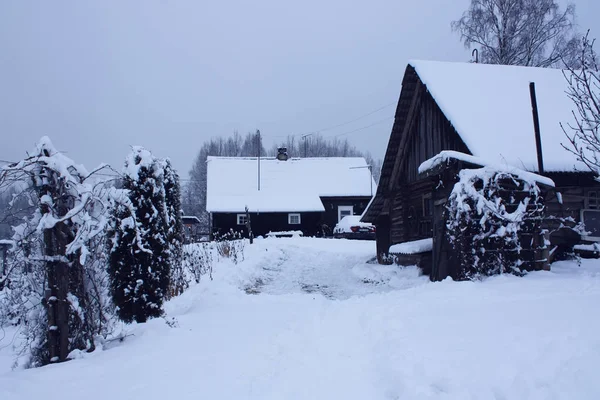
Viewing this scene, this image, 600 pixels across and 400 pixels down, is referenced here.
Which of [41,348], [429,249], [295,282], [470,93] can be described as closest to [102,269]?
[41,348]

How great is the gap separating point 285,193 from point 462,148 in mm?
23743

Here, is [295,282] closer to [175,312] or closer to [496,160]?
[175,312]

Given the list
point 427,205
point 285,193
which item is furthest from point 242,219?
point 427,205

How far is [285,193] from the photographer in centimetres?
3347

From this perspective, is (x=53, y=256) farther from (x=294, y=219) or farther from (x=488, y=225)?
(x=294, y=219)

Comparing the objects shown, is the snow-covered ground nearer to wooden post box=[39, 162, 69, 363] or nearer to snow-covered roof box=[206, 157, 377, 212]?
wooden post box=[39, 162, 69, 363]

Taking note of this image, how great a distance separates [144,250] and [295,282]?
258 inches

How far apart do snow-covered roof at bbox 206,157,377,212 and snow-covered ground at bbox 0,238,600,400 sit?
2493 cm

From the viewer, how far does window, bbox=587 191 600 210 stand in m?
10.7

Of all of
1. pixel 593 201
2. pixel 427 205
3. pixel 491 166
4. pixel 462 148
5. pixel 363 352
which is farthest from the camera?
pixel 427 205

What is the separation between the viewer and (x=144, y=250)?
5.54 meters

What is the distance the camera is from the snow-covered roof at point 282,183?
105ft

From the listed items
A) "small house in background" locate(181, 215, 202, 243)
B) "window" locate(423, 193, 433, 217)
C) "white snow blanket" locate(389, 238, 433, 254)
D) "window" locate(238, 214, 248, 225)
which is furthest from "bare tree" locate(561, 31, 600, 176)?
"window" locate(238, 214, 248, 225)

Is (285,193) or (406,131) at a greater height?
(406,131)
